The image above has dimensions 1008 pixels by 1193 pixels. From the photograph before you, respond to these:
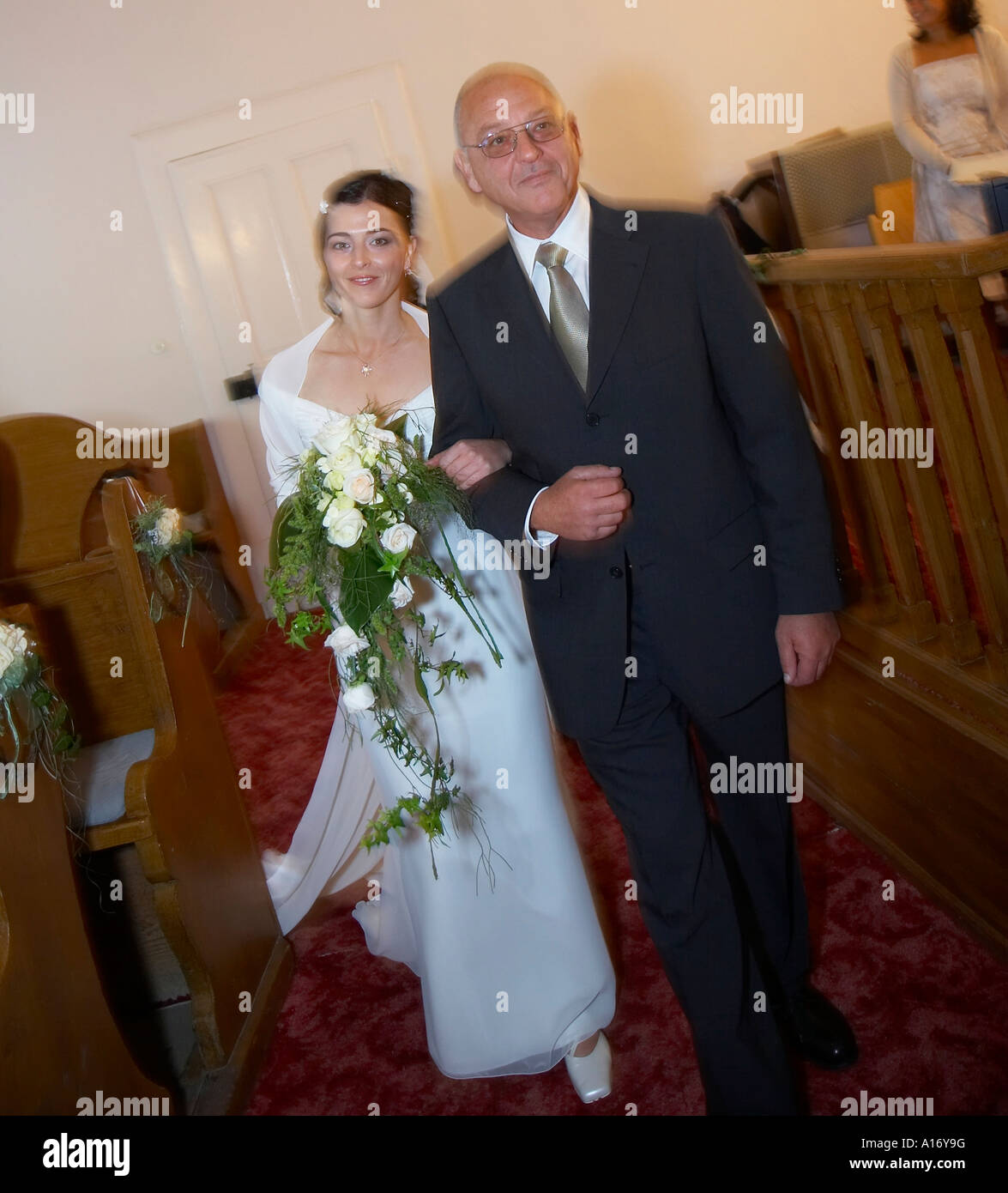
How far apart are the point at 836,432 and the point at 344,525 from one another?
1.69 metres

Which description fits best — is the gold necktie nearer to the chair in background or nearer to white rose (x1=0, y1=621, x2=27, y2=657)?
white rose (x1=0, y1=621, x2=27, y2=657)

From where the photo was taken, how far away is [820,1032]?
2555 mm

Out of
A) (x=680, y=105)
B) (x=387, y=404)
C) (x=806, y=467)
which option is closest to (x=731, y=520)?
(x=806, y=467)

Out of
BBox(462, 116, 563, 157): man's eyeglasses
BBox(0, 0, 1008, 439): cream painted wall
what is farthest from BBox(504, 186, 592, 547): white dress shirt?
BBox(0, 0, 1008, 439): cream painted wall

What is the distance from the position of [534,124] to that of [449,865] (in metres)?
1.68

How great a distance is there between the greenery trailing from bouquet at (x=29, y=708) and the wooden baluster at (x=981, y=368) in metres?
2.12

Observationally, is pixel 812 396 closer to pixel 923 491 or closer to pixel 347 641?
pixel 923 491

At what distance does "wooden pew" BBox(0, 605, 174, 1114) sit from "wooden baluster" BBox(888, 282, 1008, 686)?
2171 mm

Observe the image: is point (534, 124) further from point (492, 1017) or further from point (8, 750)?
point (492, 1017)

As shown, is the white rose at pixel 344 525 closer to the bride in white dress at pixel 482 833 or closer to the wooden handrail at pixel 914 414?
the bride in white dress at pixel 482 833

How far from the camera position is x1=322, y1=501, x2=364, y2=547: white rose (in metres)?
2.19

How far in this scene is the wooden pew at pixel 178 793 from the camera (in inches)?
113

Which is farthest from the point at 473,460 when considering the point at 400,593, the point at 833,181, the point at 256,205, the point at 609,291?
the point at 256,205

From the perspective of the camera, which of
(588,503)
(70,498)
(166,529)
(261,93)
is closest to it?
(588,503)
